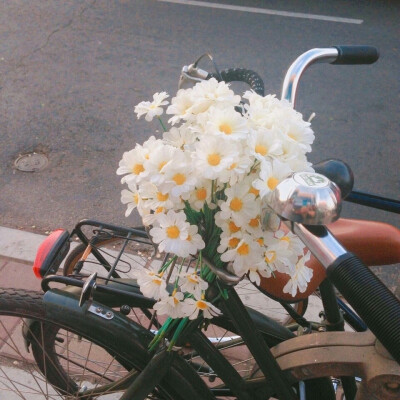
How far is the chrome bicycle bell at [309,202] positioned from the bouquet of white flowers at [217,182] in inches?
4.2

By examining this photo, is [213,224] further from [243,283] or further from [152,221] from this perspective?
[243,283]

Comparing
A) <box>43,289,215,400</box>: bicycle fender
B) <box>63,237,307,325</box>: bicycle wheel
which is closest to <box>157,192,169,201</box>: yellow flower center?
<box>43,289,215,400</box>: bicycle fender

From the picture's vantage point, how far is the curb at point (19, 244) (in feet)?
10.2

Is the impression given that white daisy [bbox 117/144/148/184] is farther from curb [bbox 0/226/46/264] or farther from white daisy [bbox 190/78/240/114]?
curb [bbox 0/226/46/264]

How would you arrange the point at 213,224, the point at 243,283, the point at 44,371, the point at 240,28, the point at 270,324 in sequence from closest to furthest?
the point at 213,224 → the point at 270,324 → the point at 44,371 → the point at 243,283 → the point at 240,28

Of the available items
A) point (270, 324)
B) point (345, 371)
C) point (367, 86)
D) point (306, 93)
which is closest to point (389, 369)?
point (345, 371)

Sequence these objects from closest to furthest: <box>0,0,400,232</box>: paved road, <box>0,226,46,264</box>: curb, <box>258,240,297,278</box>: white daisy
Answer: <box>258,240,297,278</box>: white daisy
<box>0,226,46,264</box>: curb
<box>0,0,400,232</box>: paved road

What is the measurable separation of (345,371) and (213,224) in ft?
1.83

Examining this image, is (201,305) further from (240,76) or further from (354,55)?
(354,55)

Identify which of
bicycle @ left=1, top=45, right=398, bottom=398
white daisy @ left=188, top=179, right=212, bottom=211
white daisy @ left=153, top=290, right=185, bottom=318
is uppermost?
white daisy @ left=188, top=179, right=212, bottom=211

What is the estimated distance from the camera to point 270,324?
5.68ft

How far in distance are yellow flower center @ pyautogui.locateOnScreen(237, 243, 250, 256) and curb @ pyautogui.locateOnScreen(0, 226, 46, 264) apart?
2.26 m

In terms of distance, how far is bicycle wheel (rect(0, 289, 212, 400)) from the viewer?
4.88 ft

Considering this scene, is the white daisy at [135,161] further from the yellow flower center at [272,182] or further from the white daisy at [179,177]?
the yellow flower center at [272,182]
